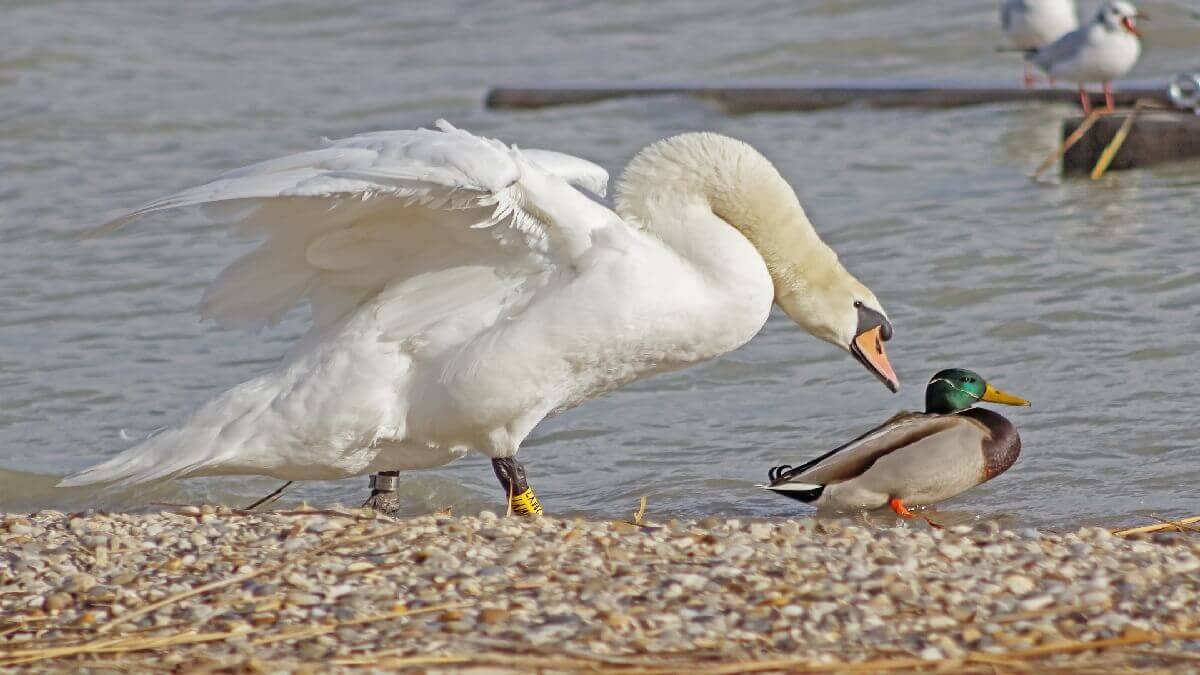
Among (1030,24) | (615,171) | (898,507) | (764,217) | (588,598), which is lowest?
(898,507)

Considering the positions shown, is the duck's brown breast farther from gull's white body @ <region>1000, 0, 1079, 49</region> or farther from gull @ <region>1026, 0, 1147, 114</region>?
gull's white body @ <region>1000, 0, 1079, 49</region>

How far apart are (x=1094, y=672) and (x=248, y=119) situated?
11953mm

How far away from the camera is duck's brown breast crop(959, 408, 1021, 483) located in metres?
6.30

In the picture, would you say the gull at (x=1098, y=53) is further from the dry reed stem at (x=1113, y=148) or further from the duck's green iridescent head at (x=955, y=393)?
the duck's green iridescent head at (x=955, y=393)

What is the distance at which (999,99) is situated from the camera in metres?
13.9

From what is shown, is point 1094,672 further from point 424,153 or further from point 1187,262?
point 1187,262

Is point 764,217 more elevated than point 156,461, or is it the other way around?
point 764,217

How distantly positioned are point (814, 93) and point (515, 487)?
9047 mm

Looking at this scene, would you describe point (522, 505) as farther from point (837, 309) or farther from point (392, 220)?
point (837, 309)

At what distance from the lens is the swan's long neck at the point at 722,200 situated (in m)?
5.40

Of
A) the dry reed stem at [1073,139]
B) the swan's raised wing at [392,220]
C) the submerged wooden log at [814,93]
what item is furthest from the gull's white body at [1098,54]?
the swan's raised wing at [392,220]

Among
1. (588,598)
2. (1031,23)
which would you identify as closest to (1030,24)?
(1031,23)

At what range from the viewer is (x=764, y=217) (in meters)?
5.61

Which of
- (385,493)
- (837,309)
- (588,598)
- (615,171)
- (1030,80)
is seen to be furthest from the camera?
(1030,80)
